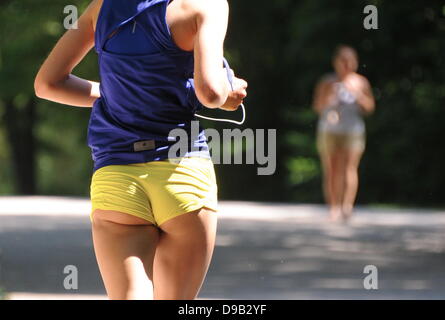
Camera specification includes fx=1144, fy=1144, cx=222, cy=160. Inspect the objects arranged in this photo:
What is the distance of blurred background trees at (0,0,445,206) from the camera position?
21078 millimetres

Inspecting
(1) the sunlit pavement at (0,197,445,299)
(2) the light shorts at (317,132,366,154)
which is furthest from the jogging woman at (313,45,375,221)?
(1) the sunlit pavement at (0,197,445,299)

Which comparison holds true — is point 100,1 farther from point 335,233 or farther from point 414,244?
point 335,233

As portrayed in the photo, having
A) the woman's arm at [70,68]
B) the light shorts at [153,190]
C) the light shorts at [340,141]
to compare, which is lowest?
the light shorts at [153,190]

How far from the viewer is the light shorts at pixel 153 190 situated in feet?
11.1

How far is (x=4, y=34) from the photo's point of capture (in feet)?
70.0

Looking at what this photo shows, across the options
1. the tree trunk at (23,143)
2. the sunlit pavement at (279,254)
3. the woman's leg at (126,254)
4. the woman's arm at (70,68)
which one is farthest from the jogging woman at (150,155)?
the tree trunk at (23,143)

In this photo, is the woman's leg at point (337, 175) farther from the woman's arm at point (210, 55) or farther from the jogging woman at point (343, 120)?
the woman's arm at point (210, 55)

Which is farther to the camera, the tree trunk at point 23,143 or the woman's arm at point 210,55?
the tree trunk at point 23,143

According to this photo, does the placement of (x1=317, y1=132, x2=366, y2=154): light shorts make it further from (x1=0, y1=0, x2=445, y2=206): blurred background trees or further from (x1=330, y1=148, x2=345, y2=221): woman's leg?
(x1=0, y1=0, x2=445, y2=206): blurred background trees

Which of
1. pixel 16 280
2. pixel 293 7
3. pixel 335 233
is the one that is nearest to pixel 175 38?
pixel 16 280

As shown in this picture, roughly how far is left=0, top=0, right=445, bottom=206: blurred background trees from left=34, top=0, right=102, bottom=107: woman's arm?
12936 millimetres

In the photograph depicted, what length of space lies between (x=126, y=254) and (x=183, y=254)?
18cm

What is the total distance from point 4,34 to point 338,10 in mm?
6282

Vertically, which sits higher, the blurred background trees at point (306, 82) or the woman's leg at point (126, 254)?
the blurred background trees at point (306, 82)
